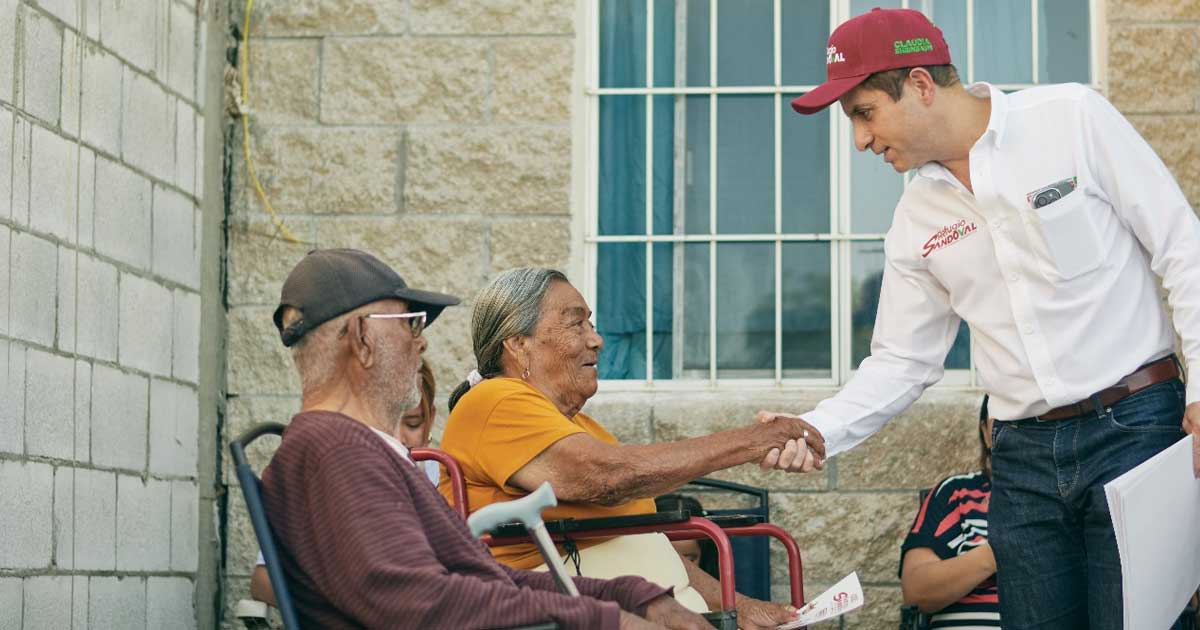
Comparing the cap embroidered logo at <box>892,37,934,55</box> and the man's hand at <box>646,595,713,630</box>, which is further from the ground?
the cap embroidered logo at <box>892,37,934,55</box>

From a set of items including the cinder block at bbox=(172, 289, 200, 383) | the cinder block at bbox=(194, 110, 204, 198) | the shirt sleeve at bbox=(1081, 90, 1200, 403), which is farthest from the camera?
the cinder block at bbox=(194, 110, 204, 198)

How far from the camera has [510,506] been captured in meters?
2.86

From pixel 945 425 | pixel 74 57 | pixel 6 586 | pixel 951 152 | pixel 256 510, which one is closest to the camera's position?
pixel 256 510

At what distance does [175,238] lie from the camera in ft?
18.5

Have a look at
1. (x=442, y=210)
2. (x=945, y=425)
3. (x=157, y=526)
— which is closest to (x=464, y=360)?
(x=442, y=210)

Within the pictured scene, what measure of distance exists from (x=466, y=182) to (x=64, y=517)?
6.49 feet

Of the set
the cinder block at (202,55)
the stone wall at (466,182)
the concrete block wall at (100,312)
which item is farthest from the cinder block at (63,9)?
the stone wall at (466,182)

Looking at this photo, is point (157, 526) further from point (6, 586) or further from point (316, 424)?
point (316, 424)

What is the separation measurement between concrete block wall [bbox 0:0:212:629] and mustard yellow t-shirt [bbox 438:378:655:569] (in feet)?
4.00

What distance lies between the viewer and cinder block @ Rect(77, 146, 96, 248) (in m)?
4.89

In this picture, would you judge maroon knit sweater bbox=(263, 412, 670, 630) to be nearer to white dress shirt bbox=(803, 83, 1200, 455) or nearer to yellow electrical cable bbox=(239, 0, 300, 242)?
white dress shirt bbox=(803, 83, 1200, 455)

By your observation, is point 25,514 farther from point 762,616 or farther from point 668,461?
point 762,616

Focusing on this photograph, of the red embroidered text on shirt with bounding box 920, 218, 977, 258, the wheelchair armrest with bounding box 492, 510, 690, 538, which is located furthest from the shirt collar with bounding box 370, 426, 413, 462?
the red embroidered text on shirt with bounding box 920, 218, 977, 258

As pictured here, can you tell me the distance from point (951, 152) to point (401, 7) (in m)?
2.77
